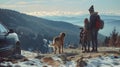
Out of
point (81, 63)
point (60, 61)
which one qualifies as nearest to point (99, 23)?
point (60, 61)

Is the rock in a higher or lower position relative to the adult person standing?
lower

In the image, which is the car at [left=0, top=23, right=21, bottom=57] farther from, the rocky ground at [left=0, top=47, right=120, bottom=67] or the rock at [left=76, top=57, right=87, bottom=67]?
the rock at [left=76, top=57, right=87, bottom=67]

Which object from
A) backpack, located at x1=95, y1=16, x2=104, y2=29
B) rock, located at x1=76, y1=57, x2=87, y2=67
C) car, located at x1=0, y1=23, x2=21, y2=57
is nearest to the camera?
car, located at x1=0, y1=23, x2=21, y2=57

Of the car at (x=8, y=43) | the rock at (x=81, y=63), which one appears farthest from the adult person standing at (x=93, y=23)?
the car at (x=8, y=43)

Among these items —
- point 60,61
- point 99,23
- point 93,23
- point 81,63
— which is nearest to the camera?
point 81,63

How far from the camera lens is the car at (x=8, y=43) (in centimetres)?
1330

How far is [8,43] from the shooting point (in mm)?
13594

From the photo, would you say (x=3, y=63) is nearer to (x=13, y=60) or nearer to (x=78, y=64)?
(x=13, y=60)

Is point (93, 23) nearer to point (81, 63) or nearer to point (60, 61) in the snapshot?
point (60, 61)

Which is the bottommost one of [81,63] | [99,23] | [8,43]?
[81,63]

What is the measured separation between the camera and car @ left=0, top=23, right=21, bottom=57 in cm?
1330

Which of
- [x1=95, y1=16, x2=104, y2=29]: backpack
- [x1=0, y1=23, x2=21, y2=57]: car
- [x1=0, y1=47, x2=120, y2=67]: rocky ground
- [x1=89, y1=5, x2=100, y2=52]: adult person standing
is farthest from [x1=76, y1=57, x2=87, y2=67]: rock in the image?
[x1=89, y1=5, x2=100, y2=52]: adult person standing

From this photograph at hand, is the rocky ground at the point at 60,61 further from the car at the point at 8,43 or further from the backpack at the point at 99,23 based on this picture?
the backpack at the point at 99,23

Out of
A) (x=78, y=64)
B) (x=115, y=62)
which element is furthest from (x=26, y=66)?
(x=115, y=62)
